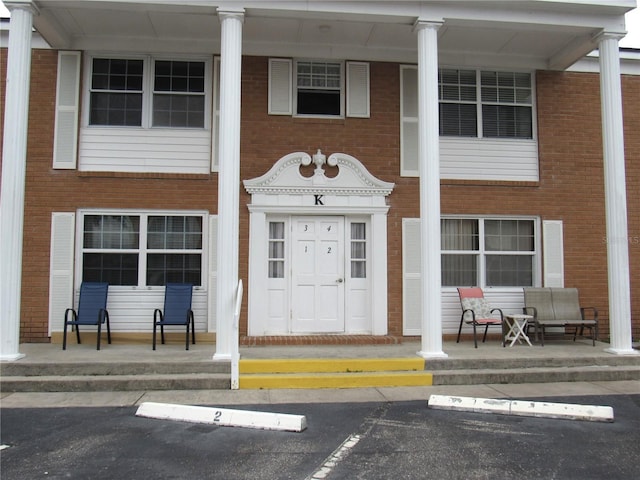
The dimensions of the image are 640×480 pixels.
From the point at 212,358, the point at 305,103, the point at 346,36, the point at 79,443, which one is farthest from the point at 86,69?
the point at 79,443

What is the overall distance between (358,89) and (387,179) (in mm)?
1653

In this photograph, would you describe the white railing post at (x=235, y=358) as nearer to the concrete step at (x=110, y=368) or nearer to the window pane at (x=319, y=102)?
the concrete step at (x=110, y=368)

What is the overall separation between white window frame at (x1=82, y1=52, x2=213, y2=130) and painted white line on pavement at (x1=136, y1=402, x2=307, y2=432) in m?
5.09

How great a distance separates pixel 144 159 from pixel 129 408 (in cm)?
453

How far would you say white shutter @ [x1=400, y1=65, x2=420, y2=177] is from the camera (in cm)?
929

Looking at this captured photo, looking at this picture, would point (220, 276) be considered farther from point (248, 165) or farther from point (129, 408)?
point (248, 165)

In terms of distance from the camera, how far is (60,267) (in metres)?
8.63

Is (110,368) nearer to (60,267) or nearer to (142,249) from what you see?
(142,249)

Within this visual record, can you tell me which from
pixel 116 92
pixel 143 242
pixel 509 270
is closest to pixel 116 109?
pixel 116 92

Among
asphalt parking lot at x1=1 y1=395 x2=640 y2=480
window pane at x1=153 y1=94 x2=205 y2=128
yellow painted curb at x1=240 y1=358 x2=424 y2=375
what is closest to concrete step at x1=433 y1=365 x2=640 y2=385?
yellow painted curb at x1=240 y1=358 x2=424 y2=375

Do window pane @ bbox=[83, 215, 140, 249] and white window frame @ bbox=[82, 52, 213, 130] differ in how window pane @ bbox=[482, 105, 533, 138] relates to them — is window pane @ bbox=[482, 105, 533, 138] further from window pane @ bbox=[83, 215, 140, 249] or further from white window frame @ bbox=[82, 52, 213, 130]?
window pane @ bbox=[83, 215, 140, 249]

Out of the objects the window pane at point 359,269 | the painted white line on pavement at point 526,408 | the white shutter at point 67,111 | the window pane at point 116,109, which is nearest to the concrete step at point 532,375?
the painted white line on pavement at point 526,408

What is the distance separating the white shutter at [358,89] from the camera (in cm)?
924

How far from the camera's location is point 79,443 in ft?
15.5
